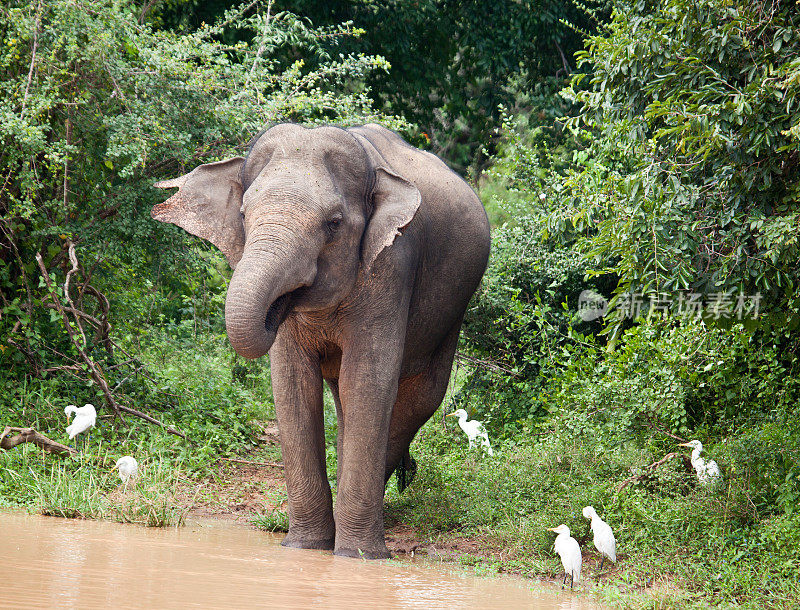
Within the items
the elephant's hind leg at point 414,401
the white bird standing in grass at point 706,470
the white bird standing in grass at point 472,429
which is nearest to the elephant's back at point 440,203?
the elephant's hind leg at point 414,401

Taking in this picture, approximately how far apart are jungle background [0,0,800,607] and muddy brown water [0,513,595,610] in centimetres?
46

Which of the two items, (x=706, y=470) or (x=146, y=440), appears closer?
(x=706, y=470)

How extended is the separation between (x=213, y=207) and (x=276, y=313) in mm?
1101

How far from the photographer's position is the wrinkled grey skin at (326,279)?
589 centimetres

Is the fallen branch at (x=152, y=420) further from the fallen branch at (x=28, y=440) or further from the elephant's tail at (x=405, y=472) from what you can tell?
the elephant's tail at (x=405, y=472)

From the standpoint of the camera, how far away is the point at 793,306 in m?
7.25

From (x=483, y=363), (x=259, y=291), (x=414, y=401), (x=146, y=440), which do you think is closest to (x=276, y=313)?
(x=259, y=291)

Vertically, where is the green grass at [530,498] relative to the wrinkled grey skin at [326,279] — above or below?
below

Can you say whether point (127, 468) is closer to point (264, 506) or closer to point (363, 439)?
point (264, 506)

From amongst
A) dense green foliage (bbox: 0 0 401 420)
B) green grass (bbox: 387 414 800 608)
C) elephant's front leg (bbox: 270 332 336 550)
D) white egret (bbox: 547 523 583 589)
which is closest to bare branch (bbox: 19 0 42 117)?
dense green foliage (bbox: 0 0 401 420)

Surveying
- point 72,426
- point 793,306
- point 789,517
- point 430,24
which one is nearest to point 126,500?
point 72,426

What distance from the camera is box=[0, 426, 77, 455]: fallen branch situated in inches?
299

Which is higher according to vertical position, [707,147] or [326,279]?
[707,147]

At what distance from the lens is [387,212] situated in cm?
636
